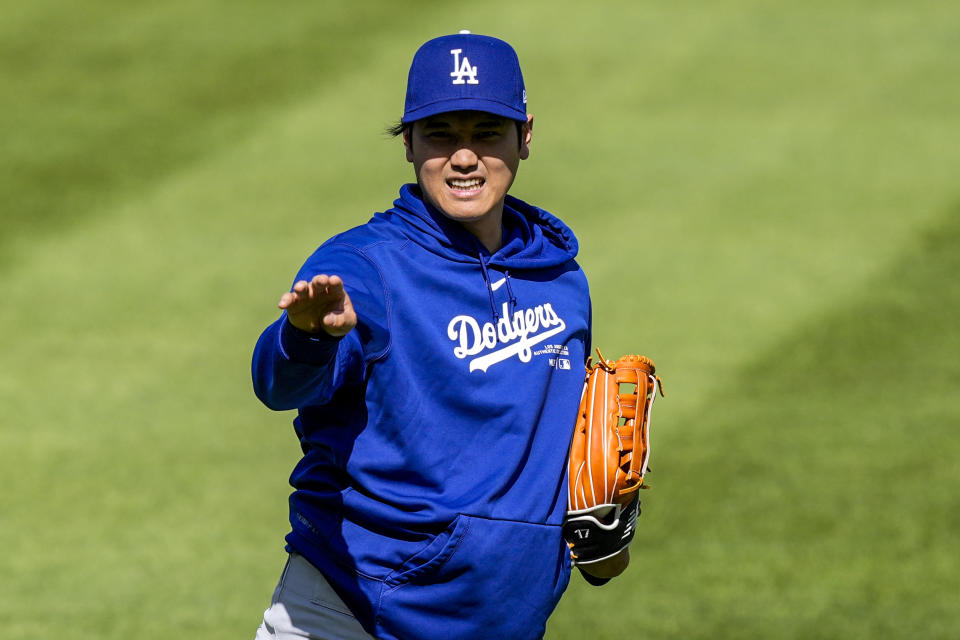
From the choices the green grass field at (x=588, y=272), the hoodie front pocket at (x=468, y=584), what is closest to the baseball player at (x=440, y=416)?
the hoodie front pocket at (x=468, y=584)

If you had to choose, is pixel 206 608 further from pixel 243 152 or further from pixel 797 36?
pixel 797 36

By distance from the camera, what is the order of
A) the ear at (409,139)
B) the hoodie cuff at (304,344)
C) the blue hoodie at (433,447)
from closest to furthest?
the hoodie cuff at (304,344)
the blue hoodie at (433,447)
the ear at (409,139)

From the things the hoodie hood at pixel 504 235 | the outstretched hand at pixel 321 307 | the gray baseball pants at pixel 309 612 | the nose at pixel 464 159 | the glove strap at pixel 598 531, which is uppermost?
the nose at pixel 464 159

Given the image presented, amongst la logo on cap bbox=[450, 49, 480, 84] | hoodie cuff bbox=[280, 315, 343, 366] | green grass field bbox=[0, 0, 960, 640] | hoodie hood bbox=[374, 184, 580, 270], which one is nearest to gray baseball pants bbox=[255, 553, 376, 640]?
hoodie cuff bbox=[280, 315, 343, 366]

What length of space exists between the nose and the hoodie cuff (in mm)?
708

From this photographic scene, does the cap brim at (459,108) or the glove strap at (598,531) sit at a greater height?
the cap brim at (459,108)

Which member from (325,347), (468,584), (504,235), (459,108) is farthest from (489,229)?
→ (468,584)

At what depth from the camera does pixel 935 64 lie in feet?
40.1

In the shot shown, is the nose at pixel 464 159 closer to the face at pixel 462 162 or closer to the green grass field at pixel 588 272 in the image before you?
the face at pixel 462 162

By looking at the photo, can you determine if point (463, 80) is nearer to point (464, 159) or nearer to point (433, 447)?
point (464, 159)

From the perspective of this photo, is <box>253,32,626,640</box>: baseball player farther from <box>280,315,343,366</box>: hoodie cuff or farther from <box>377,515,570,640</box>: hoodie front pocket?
<box>280,315,343,366</box>: hoodie cuff

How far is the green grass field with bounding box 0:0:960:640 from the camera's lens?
6.64 meters

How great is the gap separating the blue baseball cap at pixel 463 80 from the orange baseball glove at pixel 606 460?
81 centimetres

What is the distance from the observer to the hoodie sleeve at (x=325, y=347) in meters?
3.07
